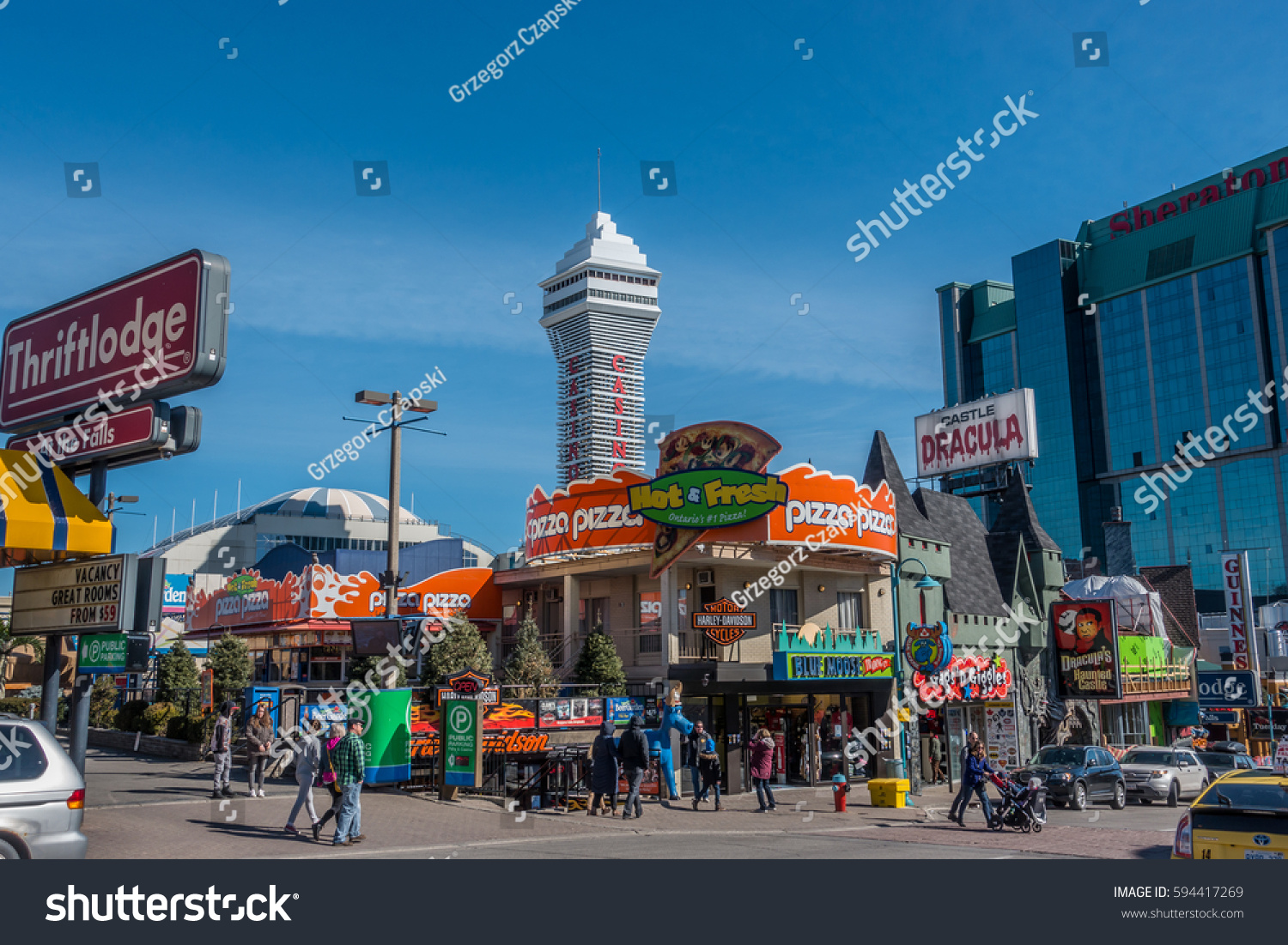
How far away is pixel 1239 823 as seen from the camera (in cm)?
1021

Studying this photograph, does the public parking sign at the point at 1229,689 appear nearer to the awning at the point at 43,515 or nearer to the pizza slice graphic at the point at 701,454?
the pizza slice graphic at the point at 701,454

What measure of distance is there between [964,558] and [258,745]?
25.5 metres

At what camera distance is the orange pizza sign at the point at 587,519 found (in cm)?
2953

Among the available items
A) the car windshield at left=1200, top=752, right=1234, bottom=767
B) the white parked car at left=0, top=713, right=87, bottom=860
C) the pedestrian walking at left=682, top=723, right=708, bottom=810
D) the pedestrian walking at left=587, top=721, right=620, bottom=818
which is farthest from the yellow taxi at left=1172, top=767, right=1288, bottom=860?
the car windshield at left=1200, top=752, right=1234, bottom=767

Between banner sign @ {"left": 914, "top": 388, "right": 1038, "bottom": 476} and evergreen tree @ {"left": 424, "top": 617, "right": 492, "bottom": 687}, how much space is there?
28.9 m

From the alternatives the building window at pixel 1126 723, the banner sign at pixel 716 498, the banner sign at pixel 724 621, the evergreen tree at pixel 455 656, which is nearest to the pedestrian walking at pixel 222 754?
the evergreen tree at pixel 455 656

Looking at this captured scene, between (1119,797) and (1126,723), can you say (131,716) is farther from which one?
(1126,723)

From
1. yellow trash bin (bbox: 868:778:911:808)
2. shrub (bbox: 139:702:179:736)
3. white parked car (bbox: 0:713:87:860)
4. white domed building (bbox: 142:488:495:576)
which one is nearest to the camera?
white parked car (bbox: 0:713:87:860)

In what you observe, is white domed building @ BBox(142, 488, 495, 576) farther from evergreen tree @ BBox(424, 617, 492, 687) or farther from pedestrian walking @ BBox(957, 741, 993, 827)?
pedestrian walking @ BBox(957, 741, 993, 827)

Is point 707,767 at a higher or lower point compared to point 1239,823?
lower

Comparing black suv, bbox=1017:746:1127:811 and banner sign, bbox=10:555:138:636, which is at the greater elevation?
banner sign, bbox=10:555:138:636

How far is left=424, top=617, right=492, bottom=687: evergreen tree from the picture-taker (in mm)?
Result: 27812

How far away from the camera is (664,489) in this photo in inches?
1114

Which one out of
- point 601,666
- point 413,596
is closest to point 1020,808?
point 601,666
